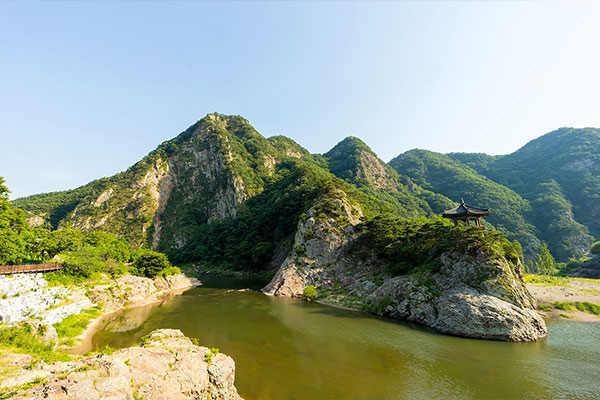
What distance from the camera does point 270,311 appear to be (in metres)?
32.4

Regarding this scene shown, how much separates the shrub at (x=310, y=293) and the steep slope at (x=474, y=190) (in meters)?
93.2

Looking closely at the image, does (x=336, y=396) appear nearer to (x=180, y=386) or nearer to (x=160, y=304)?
(x=180, y=386)

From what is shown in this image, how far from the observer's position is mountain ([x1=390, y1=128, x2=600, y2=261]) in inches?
3770

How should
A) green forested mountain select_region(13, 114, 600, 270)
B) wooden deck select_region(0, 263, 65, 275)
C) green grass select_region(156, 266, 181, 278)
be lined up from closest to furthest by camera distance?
wooden deck select_region(0, 263, 65, 275) < green grass select_region(156, 266, 181, 278) < green forested mountain select_region(13, 114, 600, 270)

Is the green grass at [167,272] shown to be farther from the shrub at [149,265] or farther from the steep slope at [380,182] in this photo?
the steep slope at [380,182]

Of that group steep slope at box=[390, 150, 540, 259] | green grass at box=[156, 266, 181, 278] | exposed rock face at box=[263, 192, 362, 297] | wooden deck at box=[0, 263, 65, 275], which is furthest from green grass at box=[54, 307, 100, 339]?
steep slope at box=[390, 150, 540, 259]

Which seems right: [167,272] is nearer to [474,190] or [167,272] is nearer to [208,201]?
[208,201]

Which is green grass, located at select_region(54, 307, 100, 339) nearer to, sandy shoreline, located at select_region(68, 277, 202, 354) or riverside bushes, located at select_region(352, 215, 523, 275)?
sandy shoreline, located at select_region(68, 277, 202, 354)

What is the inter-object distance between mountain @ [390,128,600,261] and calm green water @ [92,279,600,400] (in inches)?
3752

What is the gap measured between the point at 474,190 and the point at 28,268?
496 feet

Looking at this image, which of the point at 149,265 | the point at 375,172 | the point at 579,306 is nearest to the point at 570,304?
the point at 579,306

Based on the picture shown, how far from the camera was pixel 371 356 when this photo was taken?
1902 cm

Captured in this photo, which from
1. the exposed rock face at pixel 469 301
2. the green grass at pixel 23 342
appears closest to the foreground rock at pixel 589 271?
the exposed rock face at pixel 469 301

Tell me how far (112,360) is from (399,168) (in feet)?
578
